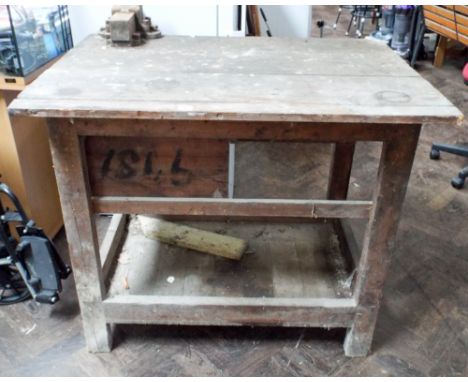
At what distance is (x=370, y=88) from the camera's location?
114cm

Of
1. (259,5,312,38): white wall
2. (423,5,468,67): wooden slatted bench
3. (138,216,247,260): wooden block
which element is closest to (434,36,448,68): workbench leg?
(423,5,468,67): wooden slatted bench

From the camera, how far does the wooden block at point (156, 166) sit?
1200 millimetres

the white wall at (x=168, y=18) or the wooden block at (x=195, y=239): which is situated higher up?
the white wall at (x=168, y=18)

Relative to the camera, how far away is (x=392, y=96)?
1092mm

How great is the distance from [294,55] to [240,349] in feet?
2.98

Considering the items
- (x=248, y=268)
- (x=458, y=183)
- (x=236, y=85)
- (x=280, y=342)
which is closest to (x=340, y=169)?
(x=248, y=268)

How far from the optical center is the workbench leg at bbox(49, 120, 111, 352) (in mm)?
1101

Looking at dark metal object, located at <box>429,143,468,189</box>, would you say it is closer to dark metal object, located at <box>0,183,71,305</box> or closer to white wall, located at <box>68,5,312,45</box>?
white wall, located at <box>68,5,312,45</box>

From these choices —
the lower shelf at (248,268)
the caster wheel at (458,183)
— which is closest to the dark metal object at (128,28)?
the lower shelf at (248,268)

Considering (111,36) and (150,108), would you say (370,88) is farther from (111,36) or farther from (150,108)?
(111,36)

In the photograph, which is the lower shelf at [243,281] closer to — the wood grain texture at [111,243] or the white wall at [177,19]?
the wood grain texture at [111,243]

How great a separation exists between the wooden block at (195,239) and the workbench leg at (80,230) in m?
0.39

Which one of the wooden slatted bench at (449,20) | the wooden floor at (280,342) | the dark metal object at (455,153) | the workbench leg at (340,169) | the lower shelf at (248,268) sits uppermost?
the wooden slatted bench at (449,20)

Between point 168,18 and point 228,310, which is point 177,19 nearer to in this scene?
point 168,18
